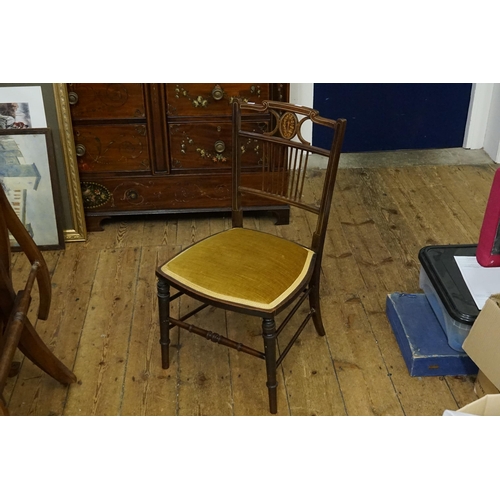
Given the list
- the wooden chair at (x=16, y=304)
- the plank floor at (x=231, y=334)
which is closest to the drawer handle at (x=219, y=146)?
the plank floor at (x=231, y=334)

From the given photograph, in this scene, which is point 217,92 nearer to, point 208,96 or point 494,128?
point 208,96

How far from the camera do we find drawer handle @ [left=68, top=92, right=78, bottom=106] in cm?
289

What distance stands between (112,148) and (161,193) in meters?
0.34

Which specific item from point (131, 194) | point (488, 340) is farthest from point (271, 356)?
point (131, 194)

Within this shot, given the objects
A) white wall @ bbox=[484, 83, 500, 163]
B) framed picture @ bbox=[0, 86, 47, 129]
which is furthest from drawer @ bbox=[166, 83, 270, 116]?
white wall @ bbox=[484, 83, 500, 163]

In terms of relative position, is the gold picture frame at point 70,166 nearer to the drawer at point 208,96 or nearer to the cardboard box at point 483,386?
the drawer at point 208,96

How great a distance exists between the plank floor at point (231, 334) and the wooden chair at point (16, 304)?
24cm

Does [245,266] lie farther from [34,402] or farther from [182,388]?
[34,402]

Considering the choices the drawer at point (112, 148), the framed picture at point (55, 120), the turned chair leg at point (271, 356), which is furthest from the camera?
the drawer at point (112, 148)

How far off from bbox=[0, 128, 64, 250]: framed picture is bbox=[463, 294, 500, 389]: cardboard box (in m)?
2.02

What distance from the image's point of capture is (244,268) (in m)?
2.15

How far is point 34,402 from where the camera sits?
2.22m

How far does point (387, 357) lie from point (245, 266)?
717mm

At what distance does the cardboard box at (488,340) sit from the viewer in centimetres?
192
